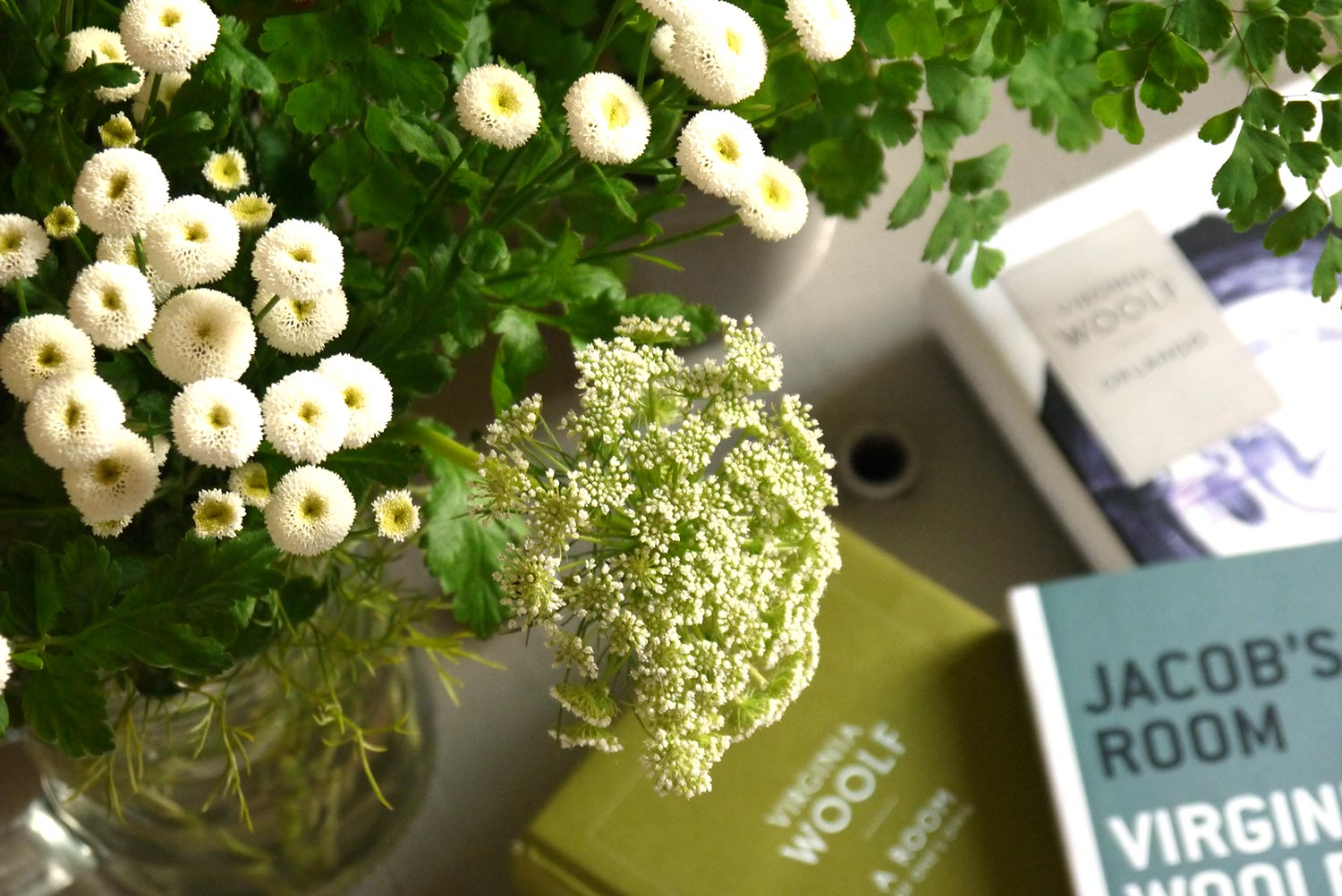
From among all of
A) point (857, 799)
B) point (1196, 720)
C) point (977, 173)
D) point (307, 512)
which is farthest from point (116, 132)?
point (1196, 720)

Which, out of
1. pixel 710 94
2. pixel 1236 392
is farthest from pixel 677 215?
pixel 1236 392

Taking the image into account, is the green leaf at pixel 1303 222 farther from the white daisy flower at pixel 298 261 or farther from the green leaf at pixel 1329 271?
the white daisy flower at pixel 298 261

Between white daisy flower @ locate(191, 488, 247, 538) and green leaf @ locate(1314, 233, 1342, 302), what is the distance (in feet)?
1.24

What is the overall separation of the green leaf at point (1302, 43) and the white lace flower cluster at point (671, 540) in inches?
8.5

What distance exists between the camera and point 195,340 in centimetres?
34

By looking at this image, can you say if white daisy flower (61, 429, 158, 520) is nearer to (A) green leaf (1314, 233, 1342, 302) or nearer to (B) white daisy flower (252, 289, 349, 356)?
(B) white daisy flower (252, 289, 349, 356)

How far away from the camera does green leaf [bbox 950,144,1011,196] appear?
1.76 feet

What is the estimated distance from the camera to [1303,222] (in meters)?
0.44

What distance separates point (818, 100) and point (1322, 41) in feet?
0.60

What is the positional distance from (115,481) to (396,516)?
8cm

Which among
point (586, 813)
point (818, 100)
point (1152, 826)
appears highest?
point (818, 100)

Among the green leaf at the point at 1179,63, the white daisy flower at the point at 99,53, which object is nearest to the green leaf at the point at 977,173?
the green leaf at the point at 1179,63

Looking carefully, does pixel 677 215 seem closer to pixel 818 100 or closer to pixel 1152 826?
pixel 818 100

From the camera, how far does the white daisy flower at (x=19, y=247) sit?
348mm
